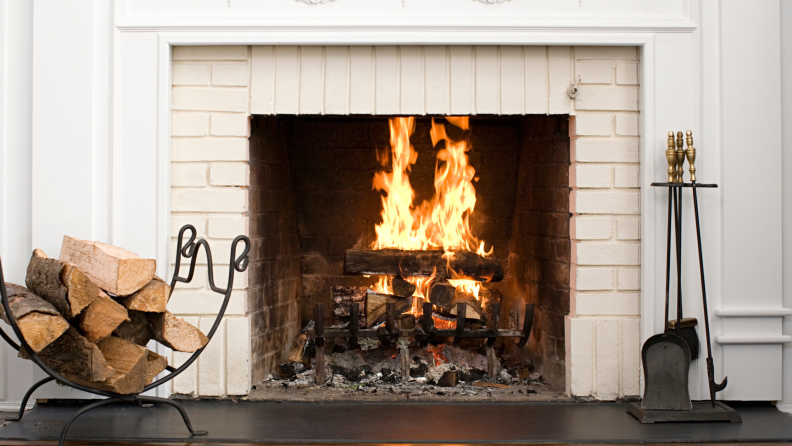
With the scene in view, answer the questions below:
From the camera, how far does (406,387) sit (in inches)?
118

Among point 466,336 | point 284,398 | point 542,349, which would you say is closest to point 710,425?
point 542,349

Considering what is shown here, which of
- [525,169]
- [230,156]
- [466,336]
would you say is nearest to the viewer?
[230,156]

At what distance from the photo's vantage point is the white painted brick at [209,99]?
2.83 metres

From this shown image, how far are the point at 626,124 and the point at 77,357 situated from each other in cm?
221

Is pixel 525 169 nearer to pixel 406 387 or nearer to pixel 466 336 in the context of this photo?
pixel 466 336

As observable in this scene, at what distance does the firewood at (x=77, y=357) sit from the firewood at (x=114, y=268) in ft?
0.59

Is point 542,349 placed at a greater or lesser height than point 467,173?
lesser

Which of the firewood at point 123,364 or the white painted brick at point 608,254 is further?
the white painted brick at point 608,254

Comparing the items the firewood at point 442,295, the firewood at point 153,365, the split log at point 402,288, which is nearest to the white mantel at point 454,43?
the firewood at point 153,365

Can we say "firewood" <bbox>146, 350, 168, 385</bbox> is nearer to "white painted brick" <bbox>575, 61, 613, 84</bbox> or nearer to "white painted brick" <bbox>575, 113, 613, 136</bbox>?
"white painted brick" <bbox>575, 113, 613, 136</bbox>

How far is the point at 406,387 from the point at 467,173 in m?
1.16

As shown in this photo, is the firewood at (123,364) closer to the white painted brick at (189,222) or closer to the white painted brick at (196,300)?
the white painted brick at (196,300)

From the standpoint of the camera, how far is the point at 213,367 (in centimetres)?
281

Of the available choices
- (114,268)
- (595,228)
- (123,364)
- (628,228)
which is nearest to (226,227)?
(114,268)
